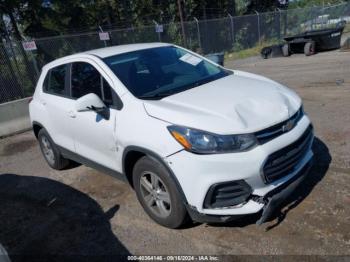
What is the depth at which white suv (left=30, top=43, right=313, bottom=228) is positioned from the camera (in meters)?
2.98

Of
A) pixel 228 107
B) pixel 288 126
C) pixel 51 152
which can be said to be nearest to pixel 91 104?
pixel 228 107

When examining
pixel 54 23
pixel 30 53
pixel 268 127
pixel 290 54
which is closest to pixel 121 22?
pixel 54 23

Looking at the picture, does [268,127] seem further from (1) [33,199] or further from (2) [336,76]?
(2) [336,76]

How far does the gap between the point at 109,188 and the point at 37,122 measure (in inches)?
67.6

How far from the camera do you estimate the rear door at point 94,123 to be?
12.5 ft

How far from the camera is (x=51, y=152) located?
5625 millimetres

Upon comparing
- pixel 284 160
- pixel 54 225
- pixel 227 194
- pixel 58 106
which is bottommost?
pixel 54 225

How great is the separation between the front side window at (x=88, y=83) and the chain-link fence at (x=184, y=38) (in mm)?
7159

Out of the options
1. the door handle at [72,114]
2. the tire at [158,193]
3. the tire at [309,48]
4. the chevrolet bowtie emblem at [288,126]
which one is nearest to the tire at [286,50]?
the tire at [309,48]

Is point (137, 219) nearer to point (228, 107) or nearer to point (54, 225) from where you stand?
point (54, 225)

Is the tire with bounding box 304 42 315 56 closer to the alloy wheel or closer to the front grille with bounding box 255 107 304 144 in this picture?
the front grille with bounding box 255 107 304 144

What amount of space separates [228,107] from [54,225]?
8.22 ft

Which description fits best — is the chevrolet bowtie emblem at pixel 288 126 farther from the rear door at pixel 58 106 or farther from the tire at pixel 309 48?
Answer: the tire at pixel 309 48

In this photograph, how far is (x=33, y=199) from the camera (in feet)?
16.2
